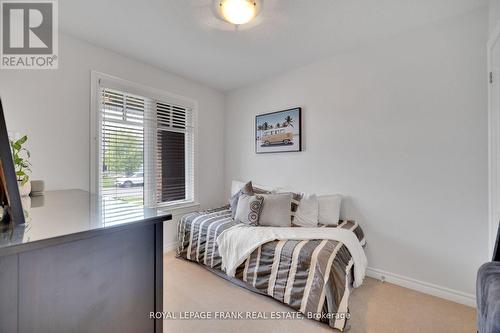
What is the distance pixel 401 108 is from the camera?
2.20m

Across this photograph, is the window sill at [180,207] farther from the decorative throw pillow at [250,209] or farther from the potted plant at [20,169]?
the potted plant at [20,169]

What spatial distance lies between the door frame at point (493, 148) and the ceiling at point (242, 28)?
454 millimetres

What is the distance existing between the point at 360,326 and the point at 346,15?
2453 millimetres

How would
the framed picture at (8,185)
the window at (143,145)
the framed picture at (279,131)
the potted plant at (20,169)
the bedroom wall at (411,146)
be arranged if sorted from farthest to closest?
the framed picture at (279,131)
the window at (143,145)
the bedroom wall at (411,146)
the potted plant at (20,169)
the framed picture at (8,185)

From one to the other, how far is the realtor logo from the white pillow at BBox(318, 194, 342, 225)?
300 centimetres

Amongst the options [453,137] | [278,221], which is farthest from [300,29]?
[278,221]

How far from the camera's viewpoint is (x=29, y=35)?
1.97 m

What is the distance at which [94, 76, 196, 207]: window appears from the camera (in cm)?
246

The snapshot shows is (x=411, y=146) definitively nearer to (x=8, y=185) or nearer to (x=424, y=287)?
(x=424, y=287)

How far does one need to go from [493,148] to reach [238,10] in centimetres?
217

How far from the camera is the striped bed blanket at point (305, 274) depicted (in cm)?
161

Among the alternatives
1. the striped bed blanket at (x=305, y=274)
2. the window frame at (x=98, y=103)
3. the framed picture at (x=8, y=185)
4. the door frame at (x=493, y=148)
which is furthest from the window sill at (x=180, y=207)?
the door frame at (x=493, y=148)

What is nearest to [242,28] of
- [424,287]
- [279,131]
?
[279,131]

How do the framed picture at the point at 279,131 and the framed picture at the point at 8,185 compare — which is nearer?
the framed picture at the point at 8,185
